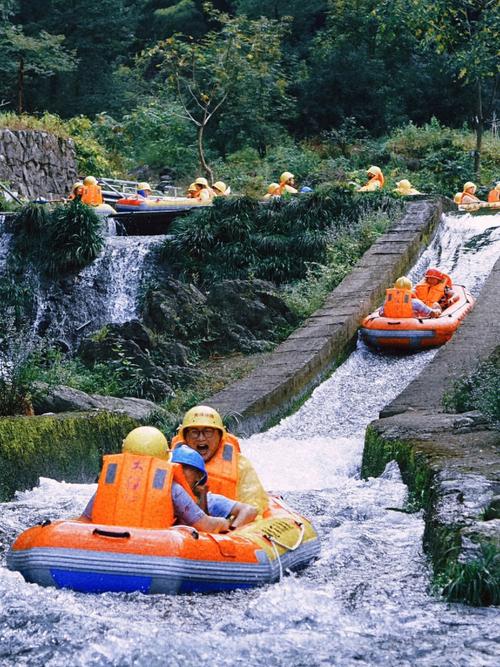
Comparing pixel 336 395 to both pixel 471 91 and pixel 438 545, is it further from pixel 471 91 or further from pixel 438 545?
pixel 471 91

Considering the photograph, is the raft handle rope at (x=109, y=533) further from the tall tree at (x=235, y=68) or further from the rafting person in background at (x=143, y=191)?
the tall tree at (x=235, y=68)

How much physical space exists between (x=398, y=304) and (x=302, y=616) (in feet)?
32.3

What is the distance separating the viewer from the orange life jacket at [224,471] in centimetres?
737

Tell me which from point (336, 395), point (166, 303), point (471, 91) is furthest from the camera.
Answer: point (471, 91)

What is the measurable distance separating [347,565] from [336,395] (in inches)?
268

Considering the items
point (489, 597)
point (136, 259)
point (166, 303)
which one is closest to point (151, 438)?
point (489, 597)

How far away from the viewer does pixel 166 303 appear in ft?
55.1

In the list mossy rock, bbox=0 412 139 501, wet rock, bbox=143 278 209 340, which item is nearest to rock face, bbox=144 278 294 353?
wet rock, bbox=143 278 209 340

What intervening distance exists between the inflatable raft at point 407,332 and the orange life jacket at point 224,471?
315 inches

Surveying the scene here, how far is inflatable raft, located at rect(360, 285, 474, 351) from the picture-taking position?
1514 centimetres

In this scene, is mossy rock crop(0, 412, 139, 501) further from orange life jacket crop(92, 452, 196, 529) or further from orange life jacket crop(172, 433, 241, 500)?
orange life jacket crop(92, 452, 196, 529)

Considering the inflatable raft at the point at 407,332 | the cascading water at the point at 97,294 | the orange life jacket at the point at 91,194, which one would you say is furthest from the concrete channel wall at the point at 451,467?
the orange life jacket at the point at 91,194

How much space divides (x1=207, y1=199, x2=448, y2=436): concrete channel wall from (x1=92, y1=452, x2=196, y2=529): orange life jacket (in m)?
5.64

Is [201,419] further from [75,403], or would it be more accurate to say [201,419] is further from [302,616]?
[75,403]
